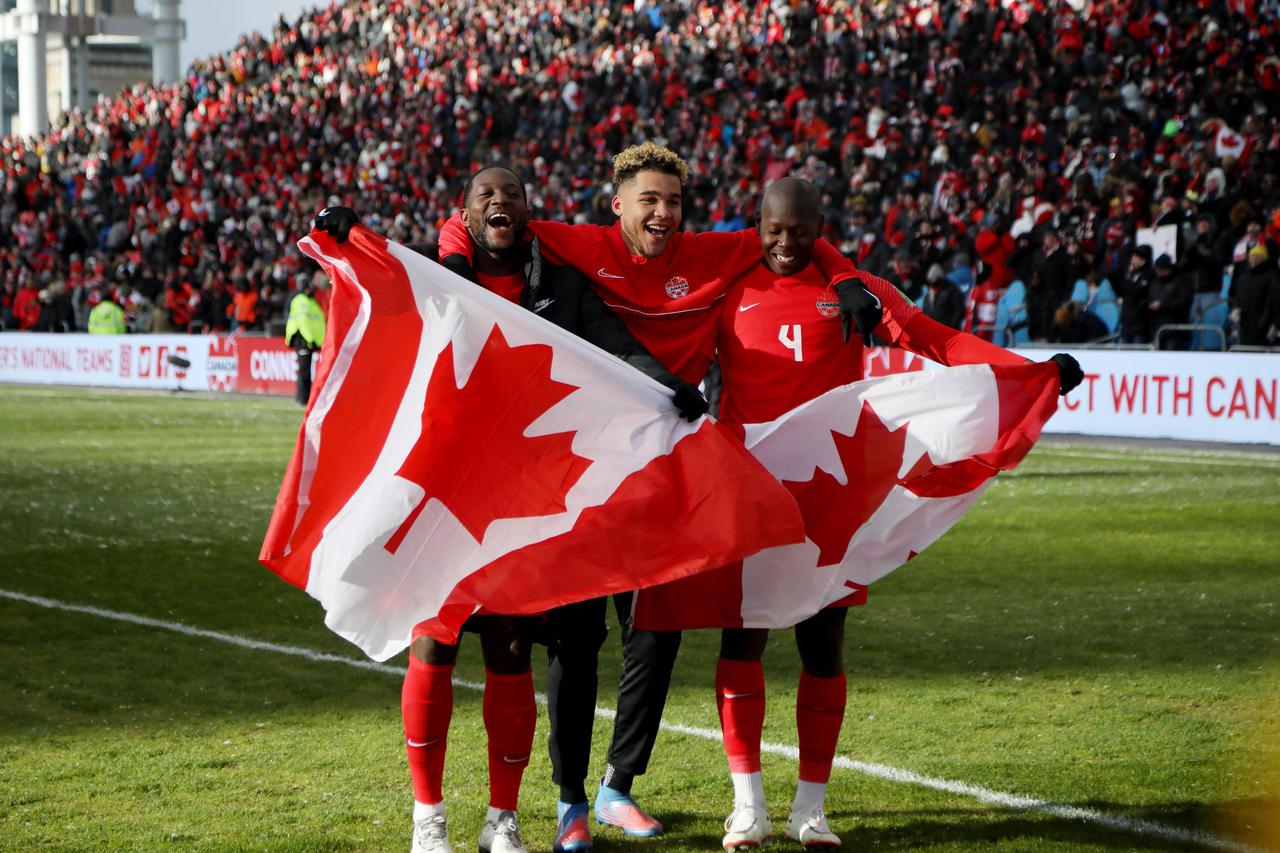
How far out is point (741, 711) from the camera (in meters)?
4.68

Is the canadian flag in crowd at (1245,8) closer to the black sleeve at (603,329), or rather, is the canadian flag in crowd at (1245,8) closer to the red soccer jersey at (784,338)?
the red soccer jersey at (784,338)

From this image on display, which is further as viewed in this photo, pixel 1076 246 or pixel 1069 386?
pixel 1076 246

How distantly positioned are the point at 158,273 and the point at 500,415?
3026 centimetres

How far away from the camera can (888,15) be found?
24.9 metres

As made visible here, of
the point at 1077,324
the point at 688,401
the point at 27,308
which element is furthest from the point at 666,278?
the point at 27,308

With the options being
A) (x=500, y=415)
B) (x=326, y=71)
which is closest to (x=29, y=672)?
(x=500, y=415)

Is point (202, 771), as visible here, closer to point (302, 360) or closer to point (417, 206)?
point (302, 360)

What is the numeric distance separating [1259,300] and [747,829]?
1322 centimetres

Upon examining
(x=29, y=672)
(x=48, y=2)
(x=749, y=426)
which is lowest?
(x=29, y=672)

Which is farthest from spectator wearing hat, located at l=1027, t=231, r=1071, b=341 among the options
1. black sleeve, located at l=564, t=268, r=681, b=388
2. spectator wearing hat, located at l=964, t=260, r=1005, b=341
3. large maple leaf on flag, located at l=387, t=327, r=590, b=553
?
large maple leaf on flag, located at l=387, t=327, r=590, b=553

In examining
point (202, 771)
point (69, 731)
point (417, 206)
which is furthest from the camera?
point (417, 206)

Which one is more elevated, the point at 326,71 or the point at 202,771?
the point at 326,71

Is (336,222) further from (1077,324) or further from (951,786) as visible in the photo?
(1077,324)

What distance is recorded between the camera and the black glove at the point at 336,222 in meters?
4.39
